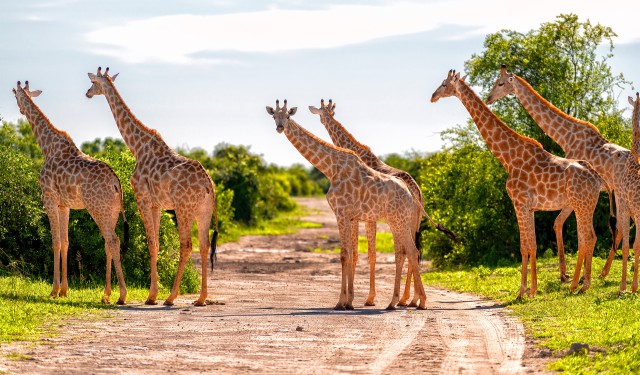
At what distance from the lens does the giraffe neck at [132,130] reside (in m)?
16.9

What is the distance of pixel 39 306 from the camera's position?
14.5 m

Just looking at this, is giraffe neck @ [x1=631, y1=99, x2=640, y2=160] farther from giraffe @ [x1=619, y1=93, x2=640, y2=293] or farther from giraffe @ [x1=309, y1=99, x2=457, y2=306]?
giraffe @ [x1=309, y1=99, x2=457, y2=306]

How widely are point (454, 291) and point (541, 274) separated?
5.73ft

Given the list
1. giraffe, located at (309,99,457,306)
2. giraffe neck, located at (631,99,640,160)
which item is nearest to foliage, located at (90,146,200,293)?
giraffe, located at (309,99,457,306)

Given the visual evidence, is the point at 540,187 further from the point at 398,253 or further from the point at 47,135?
the point at 47,135

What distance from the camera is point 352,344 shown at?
11.8 meters

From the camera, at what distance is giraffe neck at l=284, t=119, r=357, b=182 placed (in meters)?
16.2

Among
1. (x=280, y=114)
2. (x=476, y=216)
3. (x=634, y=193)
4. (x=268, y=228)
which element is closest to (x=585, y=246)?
(x=634, y=193)

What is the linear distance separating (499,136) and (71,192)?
7086 millimetres

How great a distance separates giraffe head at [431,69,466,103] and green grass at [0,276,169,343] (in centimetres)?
590

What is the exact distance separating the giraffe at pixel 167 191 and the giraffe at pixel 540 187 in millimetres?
4966

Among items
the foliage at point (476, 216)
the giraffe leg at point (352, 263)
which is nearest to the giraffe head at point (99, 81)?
the giraffe leg at point (352, 263)

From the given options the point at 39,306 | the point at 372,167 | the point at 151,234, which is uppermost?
the point at 372,167

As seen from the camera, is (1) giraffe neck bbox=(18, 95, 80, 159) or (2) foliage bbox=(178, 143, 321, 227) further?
(2) foliage bbox=(178, 143, 321, 227)
